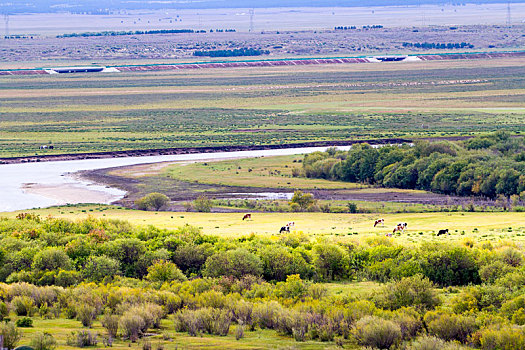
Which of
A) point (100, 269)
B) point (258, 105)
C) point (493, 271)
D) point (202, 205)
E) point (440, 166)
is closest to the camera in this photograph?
point (493, 271)

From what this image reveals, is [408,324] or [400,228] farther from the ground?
[408,324]

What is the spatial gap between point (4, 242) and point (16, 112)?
3351 inches

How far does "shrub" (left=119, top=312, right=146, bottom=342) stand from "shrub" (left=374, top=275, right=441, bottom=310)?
20.4ft

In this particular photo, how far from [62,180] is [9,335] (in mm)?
44886

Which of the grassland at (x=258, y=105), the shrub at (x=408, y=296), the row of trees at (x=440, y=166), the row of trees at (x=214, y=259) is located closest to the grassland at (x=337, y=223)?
the row of trees at (x=214, y=259)

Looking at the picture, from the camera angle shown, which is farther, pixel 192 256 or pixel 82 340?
pixel 192 256

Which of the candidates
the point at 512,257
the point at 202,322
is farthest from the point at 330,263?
the point at 202,322

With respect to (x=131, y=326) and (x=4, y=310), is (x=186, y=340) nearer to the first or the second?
(x=131, y=326)

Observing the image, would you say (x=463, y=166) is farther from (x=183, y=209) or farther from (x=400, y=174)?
(x=183, y=209)

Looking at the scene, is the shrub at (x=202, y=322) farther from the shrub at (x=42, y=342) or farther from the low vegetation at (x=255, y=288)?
the shrub at (x=42, y=342)

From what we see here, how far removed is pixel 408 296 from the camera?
74.9 feet

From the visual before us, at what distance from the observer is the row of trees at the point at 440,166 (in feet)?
178

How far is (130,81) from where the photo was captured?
499 ft

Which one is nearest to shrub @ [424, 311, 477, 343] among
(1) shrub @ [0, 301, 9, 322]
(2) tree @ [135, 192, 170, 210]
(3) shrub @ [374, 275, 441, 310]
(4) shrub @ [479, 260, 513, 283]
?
(3) shrub @ [374, 275, 441, 310]
